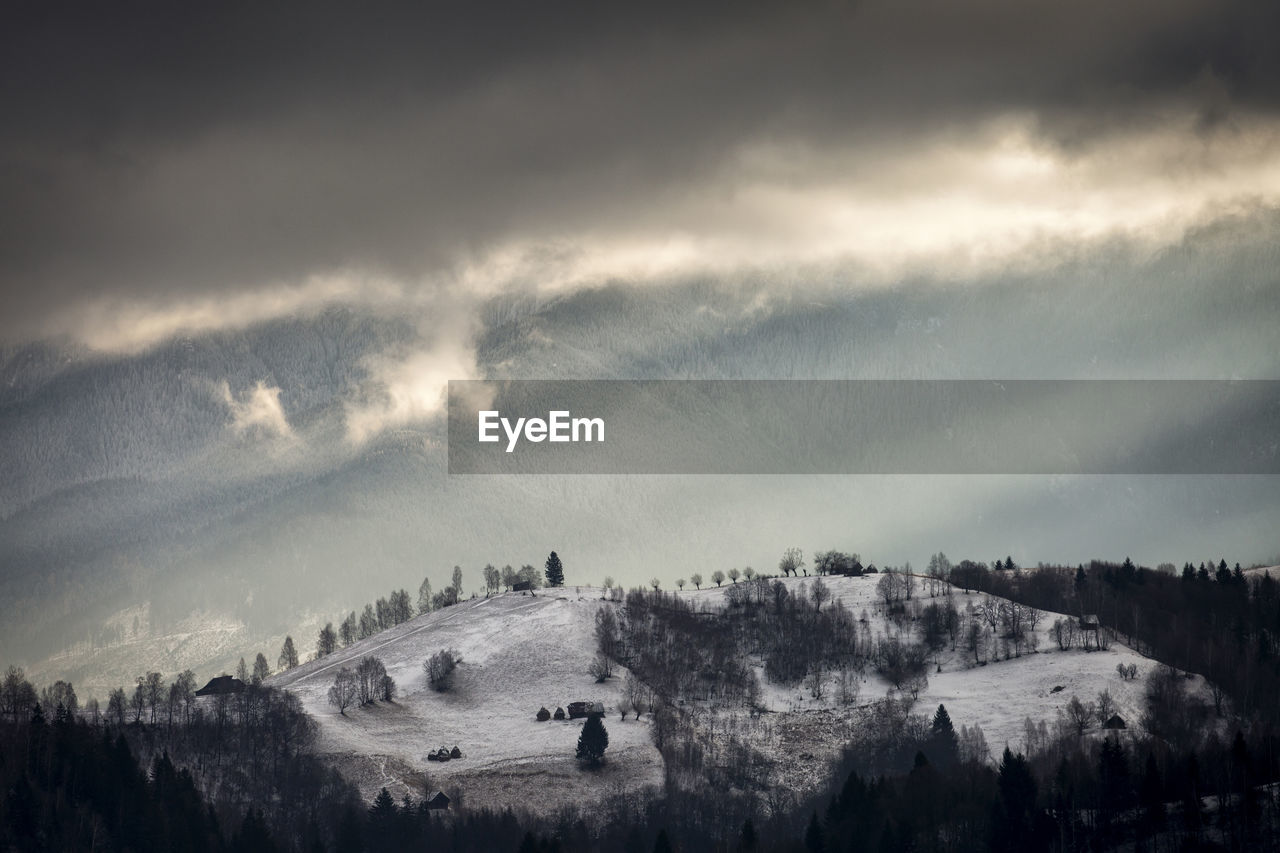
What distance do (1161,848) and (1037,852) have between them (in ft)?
36.1

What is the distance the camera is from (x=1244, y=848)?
195 m

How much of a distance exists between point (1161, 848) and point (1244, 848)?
23.9 ft

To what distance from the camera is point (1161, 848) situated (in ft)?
649

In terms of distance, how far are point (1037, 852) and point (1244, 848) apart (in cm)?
1819

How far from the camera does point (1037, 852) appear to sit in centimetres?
19975
